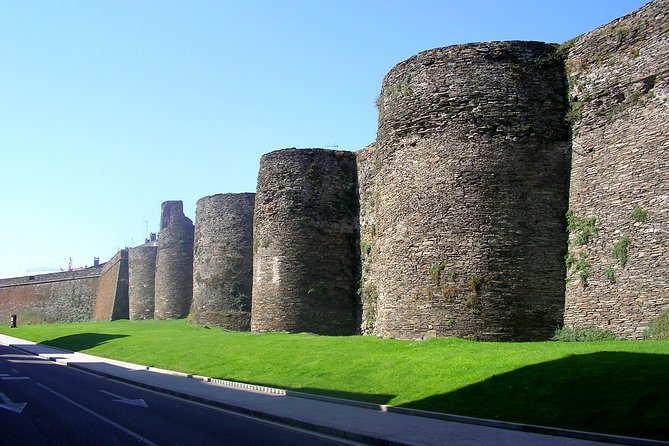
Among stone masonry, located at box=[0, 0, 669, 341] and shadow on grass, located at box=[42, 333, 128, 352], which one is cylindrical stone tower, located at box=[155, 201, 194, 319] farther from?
stone masonry, located at box=[0, 0, 669, 341]

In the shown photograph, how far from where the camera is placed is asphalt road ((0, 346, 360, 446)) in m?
11.1

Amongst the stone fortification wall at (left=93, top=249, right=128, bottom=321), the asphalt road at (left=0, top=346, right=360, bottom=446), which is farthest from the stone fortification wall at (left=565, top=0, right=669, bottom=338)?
the stone fortification wall at (left=93, top=249, right=128, bottom=321)

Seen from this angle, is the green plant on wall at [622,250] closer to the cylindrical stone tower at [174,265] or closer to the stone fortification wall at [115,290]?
the cylindrical stone tower at [174,265]

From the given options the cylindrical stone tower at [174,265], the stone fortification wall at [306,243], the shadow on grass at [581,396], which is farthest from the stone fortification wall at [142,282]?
the shadow on grass at [581,396]

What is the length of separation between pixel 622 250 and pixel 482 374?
6586 mm

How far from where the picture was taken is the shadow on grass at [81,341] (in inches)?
1537

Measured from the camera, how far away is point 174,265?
56375 mm

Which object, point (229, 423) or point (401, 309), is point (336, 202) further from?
point (229, 423)

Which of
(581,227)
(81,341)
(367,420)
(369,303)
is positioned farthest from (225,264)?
(367,420)

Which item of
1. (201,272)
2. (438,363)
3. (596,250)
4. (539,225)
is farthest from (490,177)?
(201,272)

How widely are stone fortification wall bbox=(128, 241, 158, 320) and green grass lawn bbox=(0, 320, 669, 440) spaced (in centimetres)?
3781

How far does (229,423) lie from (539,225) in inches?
483

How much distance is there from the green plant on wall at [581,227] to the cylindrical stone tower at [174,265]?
3993 centimetres

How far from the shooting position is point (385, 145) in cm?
2466
